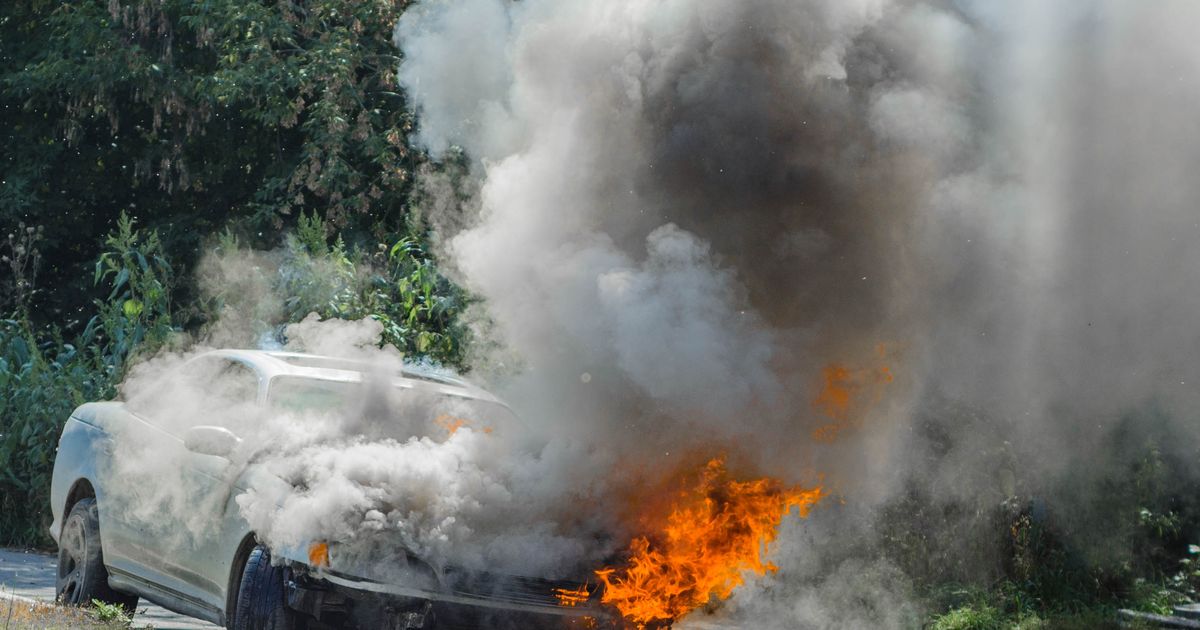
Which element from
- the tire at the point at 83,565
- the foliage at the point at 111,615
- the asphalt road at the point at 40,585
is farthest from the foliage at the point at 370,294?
the foliage at the point at 111,615

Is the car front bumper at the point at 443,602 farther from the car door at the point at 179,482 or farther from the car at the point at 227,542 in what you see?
the car door at the point at 179,482

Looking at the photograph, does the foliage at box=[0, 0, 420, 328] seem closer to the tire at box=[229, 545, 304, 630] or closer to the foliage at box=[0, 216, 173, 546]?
the foliage at box=[0, 216, 173, 546]

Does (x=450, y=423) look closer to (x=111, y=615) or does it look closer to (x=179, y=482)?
(x=179, y=482)

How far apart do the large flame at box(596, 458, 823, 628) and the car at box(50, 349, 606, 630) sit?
210mm

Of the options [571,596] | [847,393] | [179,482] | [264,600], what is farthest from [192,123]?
[571,596]

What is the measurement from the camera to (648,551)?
684 centimetres

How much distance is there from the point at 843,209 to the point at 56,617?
178 inches

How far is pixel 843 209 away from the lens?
24.8 ft

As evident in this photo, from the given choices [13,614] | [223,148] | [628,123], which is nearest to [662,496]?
[628,123]

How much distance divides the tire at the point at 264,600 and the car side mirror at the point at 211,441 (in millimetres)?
750

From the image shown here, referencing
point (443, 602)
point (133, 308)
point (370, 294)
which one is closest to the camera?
point (443, 602)

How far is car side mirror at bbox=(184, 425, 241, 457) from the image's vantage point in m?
7.59

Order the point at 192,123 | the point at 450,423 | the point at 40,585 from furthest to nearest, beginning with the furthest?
the point at 192,123 < the point at 40,585 < the point at 450,423

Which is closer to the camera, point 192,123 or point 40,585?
point 40,585
